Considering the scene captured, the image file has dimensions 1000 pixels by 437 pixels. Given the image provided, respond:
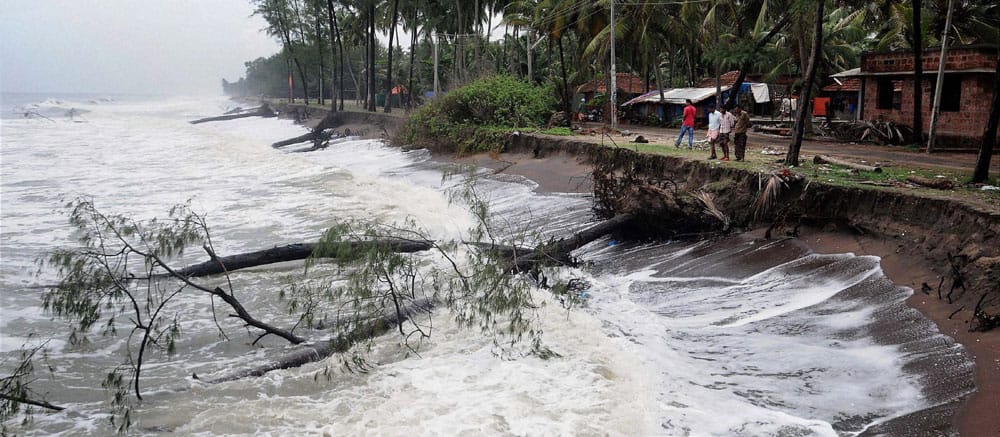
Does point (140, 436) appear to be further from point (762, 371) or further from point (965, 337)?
point (965, 337)

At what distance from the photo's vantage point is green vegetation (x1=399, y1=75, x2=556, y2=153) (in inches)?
1122

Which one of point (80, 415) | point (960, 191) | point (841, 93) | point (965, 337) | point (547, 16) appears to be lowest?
point (80, 415)

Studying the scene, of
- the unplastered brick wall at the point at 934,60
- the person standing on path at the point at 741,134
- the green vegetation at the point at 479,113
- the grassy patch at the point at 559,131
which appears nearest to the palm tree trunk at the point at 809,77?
the person standing on path at the point at 741,134

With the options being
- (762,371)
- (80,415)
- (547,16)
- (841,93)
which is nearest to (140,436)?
(80,415)

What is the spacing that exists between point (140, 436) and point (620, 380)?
4.57 meters

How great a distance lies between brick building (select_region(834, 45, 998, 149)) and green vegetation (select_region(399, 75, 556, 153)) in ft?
39.2

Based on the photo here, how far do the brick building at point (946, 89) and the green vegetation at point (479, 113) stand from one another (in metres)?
11.9

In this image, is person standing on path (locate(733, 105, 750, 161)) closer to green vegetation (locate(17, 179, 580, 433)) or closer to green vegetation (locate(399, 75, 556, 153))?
green vegetation (locate(17, 179, 580, 433))

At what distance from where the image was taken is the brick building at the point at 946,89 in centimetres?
1983

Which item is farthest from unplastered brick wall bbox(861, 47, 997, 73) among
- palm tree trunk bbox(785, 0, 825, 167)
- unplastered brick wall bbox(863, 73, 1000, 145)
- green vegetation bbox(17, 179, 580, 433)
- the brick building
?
green vegetation bbox(17, 179, 580, 433)

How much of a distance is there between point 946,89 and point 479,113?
16.1 meters

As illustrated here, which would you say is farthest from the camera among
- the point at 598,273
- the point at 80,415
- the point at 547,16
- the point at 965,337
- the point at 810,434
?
the point at 547,16

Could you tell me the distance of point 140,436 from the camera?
21.3 feet

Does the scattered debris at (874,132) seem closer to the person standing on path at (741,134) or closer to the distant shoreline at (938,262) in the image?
the person standing on path at (741,134)
